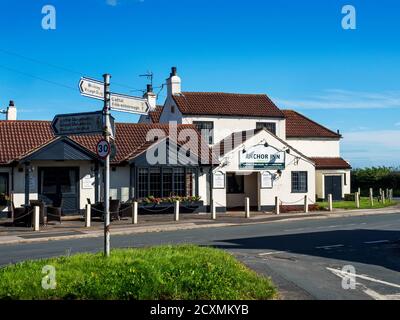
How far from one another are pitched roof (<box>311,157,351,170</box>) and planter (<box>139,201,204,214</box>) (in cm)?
1401

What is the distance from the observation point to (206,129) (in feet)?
115

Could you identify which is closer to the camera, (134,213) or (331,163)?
(134,213)

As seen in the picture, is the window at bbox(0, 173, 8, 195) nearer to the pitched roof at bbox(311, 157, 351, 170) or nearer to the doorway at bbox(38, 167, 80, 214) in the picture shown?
the doorway at bbox(38, 167, 80, 214)

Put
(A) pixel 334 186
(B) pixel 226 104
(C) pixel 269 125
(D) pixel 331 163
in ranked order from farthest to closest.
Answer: (A) pixel 334 186 → (D) pixel 331 163 → (C) pixel 269 125 → (B) pixel 226 104

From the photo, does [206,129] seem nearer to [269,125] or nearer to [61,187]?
[269,125]

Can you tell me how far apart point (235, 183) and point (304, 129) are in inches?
424

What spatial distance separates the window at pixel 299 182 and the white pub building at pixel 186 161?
61 millimetres

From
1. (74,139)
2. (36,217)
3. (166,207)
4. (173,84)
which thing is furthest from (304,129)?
(36,217)

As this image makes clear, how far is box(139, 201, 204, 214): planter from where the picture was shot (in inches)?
1091
